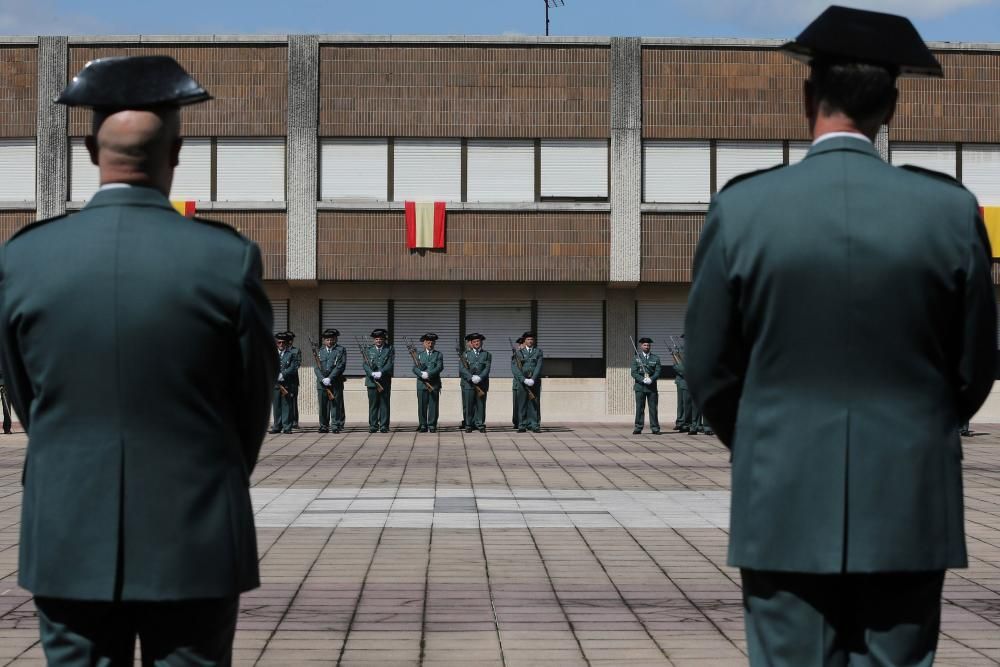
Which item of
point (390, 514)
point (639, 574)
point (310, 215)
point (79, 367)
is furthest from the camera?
point (310, 215)

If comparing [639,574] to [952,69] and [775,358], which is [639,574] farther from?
[952,69]

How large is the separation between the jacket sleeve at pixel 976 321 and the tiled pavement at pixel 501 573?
3.23 meters

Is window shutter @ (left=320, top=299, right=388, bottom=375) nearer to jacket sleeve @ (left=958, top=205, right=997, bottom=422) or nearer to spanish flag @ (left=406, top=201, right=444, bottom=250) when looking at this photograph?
spanish flag @ (left=406, top=201, right=444, bottom=250)

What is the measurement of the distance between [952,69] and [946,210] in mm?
33543

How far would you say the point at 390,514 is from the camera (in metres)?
12.8

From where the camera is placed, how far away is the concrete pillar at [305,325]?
115ft

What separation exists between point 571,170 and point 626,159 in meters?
1.23

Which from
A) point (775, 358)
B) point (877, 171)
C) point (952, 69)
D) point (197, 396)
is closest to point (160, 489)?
point (197, 396)

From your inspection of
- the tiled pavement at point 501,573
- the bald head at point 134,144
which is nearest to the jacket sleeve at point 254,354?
the bald head at point 134,144

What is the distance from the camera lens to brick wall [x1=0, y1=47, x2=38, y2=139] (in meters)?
34.7

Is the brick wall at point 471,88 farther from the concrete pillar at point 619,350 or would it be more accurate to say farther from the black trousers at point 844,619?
the black trousers at point 844,619

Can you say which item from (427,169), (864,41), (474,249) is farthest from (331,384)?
(864,41)

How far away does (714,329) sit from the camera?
3.59 metres

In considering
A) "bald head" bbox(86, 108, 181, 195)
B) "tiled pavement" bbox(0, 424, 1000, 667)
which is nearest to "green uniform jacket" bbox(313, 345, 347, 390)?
"tiled pavement" bbox(0, 424, 1000, 667)
